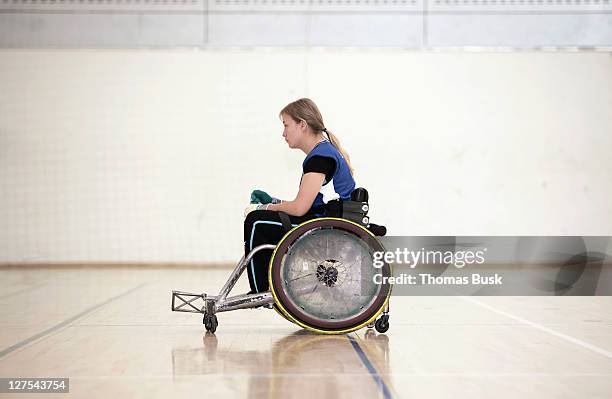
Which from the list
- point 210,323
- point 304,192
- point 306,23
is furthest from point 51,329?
point 306,23

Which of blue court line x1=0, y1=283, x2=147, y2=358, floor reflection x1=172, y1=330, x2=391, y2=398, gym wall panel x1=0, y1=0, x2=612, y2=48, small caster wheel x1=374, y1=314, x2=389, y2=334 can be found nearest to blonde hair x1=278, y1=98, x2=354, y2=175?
small caster wheel x1=374, y1=314, x2=389, y2=334

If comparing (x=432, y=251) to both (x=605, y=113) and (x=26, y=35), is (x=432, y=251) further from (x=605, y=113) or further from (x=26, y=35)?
(x=26, y=35)

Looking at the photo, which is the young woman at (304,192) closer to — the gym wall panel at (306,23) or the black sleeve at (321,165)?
the black sleeve at (321,165)

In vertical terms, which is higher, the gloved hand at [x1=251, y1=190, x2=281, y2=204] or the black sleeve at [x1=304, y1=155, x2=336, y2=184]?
the black sleeve at [x1=304, y1=155, x2=336, y2=184]

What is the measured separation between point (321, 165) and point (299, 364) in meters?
0.84

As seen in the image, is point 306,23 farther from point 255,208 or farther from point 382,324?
point 382,324

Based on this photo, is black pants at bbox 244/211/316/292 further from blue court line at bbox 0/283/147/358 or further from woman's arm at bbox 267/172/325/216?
blue court line at bbox 0/283/147/358

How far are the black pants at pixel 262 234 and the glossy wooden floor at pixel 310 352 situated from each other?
246 mm

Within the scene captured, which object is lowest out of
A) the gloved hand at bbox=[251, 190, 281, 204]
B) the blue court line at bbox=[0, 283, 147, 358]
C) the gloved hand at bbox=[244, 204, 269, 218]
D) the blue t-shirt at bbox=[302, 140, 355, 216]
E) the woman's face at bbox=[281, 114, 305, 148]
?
the blue court line at bbox=[0, 283, 147, 358]

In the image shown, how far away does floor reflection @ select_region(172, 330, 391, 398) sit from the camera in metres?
2.02

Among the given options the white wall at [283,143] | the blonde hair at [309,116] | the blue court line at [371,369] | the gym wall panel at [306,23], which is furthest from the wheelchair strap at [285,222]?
the gym wall panel at [306,23]

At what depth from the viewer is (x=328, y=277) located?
9.36ft

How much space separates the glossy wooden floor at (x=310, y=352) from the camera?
6.69 feet

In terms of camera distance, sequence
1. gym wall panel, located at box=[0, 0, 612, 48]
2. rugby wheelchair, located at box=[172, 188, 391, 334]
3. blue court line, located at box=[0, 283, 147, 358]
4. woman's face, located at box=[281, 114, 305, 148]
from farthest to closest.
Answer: gym wall panel, located at box=[0, 0, 612, 48], woman's face, located at box=[281, 114, 305, 148], rugby wheelchair, located at box=[172, 188, 391, 334], blue court line, located at box=[0, 283, 147, 358]
